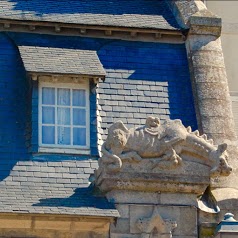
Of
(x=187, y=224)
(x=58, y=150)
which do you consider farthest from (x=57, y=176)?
(x=187, y=224)

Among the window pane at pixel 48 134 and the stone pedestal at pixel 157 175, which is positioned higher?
the window pane at pixel 48 134

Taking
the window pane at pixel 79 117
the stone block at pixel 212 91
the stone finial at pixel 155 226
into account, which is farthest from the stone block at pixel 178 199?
the stone block at pixel 212 91

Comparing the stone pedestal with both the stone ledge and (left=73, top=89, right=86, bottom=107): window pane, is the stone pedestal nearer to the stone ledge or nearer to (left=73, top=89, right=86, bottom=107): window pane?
(left=73, top=89, right=86, bottom=107): window pane

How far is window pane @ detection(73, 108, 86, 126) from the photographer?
1184 inches

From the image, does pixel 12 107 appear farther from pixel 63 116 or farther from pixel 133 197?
pixel 133 197

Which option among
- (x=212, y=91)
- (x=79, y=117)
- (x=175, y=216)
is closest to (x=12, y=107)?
(x=79, y=117)

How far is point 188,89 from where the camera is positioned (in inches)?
1234

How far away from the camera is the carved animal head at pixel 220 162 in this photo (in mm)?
28375

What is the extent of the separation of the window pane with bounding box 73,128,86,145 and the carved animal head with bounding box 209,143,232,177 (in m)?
2.94

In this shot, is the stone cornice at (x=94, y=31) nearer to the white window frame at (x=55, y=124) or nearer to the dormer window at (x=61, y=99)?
the dormer window at (x=61, y=99)

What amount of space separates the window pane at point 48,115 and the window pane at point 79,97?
0.54 m

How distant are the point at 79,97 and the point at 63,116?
60 centimetres

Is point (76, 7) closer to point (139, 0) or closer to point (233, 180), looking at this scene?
point (139, 0)

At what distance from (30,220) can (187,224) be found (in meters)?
3.24
